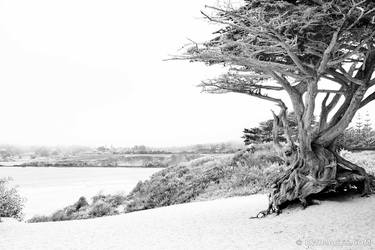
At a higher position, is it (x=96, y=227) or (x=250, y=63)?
(x=250, y=63)

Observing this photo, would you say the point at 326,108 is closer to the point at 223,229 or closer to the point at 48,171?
the point at 223,229

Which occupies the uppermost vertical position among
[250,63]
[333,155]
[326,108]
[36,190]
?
[250,63]

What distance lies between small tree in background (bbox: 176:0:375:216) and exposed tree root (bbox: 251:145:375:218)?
0.07 ft

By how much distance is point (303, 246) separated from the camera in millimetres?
5820

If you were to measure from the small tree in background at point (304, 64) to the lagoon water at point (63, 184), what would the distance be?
11107 mm

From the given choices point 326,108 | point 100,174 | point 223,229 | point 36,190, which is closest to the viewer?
point 223,229

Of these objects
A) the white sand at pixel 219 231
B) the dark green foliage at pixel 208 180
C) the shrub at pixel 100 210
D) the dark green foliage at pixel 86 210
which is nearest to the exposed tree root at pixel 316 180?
the white sand at pixel 219 231

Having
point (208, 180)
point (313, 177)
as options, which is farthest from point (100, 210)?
point (313, 177)

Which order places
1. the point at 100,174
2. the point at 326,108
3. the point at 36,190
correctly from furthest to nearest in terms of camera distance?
the point at 100,174
the point at 36,190
the point at 326,108

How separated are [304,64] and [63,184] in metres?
17.8

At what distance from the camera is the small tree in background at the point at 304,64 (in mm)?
6449

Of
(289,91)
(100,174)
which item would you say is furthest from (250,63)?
(100,174)

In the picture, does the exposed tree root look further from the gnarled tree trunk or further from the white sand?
the white sand

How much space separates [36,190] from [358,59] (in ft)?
55.4
